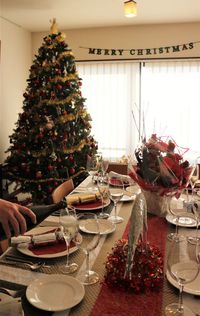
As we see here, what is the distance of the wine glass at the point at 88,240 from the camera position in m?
1.07

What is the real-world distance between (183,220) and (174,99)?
126 inches

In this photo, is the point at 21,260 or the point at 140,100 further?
the point at 140,100

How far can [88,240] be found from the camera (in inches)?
52.5

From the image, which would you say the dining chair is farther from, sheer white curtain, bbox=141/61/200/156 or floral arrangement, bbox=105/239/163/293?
sheer white curtain, bbox=141/61/200/156

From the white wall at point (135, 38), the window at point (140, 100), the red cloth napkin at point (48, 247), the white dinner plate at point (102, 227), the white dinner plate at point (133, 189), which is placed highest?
the white wall at point (135, 38)

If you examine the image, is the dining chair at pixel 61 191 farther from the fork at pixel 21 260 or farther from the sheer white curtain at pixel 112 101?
the sheer white curtain at pixel 112 101

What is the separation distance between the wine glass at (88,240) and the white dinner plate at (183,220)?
1.42 feet

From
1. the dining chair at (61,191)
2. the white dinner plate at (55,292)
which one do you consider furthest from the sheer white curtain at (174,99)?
the white dinner plate at (55,292)

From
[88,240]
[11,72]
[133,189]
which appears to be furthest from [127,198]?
[11,72]

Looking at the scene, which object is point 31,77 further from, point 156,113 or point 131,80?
point 156,113

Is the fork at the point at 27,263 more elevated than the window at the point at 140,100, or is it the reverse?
the window at the point at 140,100

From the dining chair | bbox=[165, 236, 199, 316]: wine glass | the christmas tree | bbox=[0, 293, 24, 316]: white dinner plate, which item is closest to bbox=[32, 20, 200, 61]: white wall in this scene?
the christmas tree

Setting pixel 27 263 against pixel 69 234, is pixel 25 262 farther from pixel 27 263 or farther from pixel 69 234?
pixel 69 234

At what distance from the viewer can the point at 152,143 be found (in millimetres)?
1677
